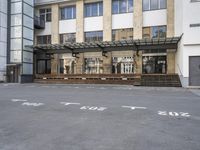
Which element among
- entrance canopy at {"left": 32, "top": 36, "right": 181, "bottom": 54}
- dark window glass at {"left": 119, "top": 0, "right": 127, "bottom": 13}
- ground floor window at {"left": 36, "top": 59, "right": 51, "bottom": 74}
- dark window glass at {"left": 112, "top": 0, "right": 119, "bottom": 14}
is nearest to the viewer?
entrance canopy at {"left": 32, "top": 36, "right": 181, "bottom": 54}

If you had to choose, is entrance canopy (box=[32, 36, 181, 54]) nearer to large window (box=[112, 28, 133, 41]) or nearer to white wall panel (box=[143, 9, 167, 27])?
large window (box=[112, 28, 133, 41])

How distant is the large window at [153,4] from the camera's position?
1135 inches

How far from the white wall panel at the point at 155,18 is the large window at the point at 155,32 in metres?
0.49

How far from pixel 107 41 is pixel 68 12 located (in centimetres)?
999

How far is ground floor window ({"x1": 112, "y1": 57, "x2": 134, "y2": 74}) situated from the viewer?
29.9 meters

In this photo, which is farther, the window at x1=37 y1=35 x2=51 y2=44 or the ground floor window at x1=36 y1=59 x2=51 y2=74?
the window at x1=37 y1=35 x2=51 y2=44

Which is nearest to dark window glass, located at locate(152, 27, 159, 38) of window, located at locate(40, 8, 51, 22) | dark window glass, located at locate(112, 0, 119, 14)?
dark window glass, located at locate(112, 0, 119, 14)

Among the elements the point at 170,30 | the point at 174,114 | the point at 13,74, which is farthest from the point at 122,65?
the point at 174,114

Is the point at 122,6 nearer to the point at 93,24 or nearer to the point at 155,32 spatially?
the point at 93,24

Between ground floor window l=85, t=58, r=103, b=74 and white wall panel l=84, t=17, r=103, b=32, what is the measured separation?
4.20m

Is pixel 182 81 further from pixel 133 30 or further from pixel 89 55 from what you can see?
pixel 89 55

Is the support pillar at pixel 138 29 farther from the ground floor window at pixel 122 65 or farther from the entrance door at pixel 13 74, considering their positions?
the entrance door at pixel 13 74

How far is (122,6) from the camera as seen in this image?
1212 inches

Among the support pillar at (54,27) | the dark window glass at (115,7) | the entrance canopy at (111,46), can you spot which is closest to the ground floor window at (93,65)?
the entrance canopy at (111,46)
